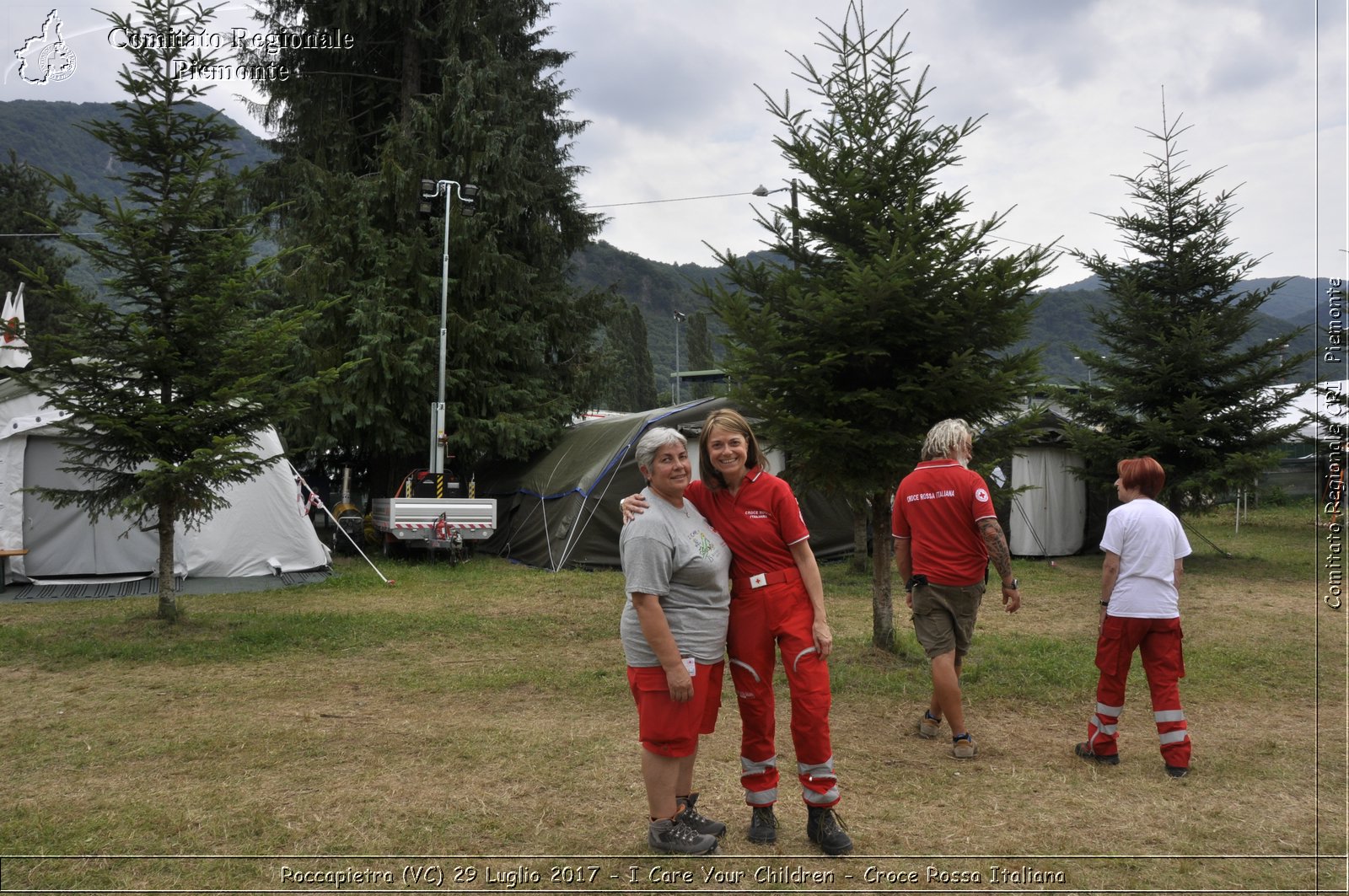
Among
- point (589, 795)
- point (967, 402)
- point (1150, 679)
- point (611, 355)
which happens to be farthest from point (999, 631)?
point (611, 355)

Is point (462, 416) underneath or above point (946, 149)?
underneath

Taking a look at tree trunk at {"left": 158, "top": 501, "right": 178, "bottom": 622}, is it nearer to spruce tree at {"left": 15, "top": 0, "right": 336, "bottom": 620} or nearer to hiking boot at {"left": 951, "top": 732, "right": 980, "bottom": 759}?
spruce tree at {"left": 15, "top": 0, "right": 336, "bottom": 620}

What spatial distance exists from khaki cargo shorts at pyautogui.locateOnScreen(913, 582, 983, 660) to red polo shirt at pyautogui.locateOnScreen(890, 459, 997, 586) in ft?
0.17

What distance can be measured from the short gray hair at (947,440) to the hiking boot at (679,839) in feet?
8.37

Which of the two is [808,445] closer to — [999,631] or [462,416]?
[999,631]

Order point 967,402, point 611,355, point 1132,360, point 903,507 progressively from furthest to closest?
1. point 611,355
2. point 1132,360
3. point 967,402
4. point 903,507

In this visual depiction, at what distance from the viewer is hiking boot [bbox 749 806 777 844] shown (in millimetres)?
3771

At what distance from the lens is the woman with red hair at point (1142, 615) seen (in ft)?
16.0

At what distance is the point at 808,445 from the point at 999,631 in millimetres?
3202

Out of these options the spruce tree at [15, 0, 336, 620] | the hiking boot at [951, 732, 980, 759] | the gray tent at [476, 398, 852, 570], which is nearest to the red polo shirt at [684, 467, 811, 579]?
the hiking boot at [951, 732, 980, 759]

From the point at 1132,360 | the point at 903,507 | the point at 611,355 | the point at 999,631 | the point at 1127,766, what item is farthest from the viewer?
the point at 611,355

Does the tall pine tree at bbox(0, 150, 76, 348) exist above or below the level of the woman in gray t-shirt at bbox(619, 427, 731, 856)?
above

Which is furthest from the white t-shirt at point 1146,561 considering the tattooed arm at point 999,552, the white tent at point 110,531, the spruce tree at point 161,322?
the white tent at point 110,531

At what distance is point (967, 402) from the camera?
7098mm
